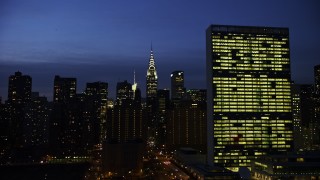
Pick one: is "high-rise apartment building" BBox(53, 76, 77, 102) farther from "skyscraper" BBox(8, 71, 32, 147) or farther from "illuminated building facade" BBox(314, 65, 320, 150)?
"illuminated building facade" BBox(314, 65, 320, 150)

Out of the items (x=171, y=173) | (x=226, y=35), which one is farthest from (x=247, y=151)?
(x=226, y=35)

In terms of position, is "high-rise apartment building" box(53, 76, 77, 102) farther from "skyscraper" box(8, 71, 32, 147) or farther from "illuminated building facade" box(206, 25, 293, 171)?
"illuminated building facade" box(206, 25, 293, 171)

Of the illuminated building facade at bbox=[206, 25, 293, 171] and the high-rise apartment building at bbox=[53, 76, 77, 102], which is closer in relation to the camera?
the illuminated building facade at bbox=[206, 25, 293, 171]

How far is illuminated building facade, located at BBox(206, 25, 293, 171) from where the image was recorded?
71562 mm

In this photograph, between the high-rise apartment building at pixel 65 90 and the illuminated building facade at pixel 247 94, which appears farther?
the high-rise apartment building at pixel 65 90

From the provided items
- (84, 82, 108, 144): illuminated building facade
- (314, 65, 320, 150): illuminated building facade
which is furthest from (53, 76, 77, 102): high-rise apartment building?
(314, 65, 320, 150): illuminated building facade

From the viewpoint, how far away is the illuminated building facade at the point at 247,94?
7156 centimetres

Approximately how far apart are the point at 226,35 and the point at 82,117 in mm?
85507

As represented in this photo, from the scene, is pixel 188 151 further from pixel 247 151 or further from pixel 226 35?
pixel 226 35

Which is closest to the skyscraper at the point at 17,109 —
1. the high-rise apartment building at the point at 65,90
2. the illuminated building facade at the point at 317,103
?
the high-rise apartment building at the point at 65,90

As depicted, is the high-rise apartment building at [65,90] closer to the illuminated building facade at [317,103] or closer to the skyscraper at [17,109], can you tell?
the skyscraper at [17,109]

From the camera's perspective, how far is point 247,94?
7362 cm

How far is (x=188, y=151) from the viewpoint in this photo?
9206cm

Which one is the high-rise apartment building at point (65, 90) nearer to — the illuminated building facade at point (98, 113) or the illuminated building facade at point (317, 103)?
the illuminated building facade at point (98, 113)
